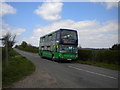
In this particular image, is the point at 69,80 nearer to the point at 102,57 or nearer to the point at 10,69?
the point at 10,69

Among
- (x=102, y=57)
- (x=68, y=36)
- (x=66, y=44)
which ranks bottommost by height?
(x=102, y=57)

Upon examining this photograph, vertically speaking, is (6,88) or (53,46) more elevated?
(53,46)

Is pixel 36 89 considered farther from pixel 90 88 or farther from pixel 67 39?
pixel 67 39

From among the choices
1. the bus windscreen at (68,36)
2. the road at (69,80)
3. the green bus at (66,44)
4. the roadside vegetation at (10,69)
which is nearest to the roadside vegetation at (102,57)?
the green bus at (66,44)

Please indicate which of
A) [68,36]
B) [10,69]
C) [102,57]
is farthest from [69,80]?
[102,57]

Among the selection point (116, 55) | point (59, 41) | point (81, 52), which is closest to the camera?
point (116, 55)

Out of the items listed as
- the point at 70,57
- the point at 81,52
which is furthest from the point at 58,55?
the point at 81,52

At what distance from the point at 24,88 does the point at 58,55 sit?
1335 cm

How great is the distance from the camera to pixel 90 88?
6391 mm

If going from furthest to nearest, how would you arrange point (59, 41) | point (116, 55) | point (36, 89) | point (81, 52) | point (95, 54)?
point (81, 52) < point (95, 54) < point (59, 41) < point (116, 55) < point (36, 89)

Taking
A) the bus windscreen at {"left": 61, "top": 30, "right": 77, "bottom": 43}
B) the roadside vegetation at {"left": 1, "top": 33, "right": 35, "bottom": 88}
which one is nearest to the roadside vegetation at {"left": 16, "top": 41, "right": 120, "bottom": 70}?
the bus windscreen at {"left": 61, "top": 30, "right": 77, "bottom": 43}

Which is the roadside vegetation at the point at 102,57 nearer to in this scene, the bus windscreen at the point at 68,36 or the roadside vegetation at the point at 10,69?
the bus windscreen at the point at 68,36

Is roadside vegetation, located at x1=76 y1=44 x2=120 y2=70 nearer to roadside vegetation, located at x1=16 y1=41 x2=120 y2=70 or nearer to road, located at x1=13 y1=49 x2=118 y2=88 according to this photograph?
roadside vegetation, located at x1=16 y1=41 x2=120 y2=70

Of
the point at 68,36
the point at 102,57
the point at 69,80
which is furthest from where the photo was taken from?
the point at 68,36
